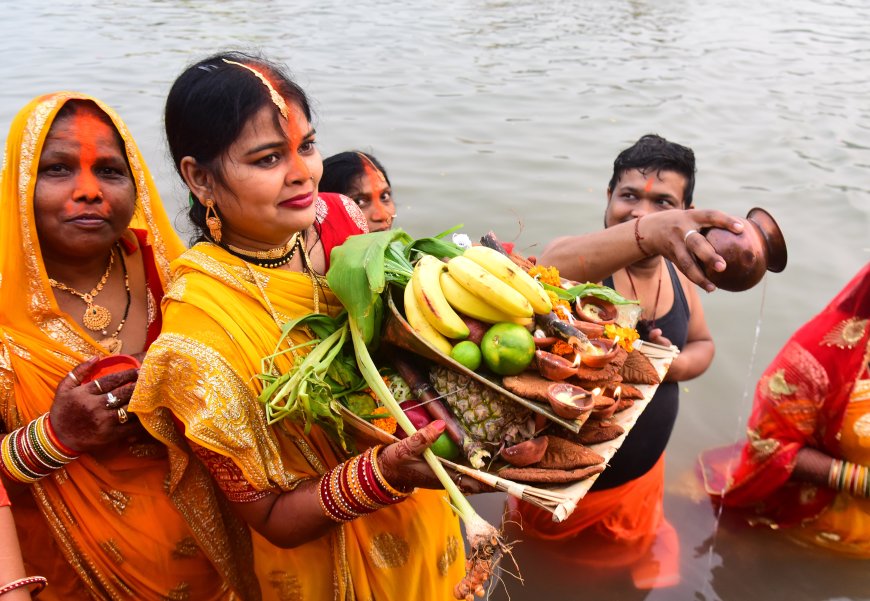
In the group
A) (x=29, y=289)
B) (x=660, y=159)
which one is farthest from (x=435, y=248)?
(x=660, y=159)

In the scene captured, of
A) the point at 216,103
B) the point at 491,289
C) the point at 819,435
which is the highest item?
the point at 216,103

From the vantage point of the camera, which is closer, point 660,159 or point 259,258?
point 259,258

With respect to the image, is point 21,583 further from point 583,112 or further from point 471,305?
point 583,112

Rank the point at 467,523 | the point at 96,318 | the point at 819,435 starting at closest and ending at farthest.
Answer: the point at 467,523 < the point at 96,318 < the point at 819,435

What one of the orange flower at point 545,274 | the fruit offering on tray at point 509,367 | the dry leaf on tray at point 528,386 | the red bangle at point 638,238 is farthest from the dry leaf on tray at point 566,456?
the red bangle at point 638,238

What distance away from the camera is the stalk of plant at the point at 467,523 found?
157 centimetres

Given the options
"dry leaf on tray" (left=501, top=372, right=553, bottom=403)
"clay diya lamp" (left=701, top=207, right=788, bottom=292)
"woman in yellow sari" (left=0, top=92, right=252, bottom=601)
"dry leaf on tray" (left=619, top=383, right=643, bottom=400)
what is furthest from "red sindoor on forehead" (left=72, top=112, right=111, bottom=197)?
"clay diya lamp" (left=701, top=207, right=788, bottom=292)

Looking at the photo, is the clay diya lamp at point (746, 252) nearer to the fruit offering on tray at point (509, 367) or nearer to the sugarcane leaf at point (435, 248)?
the fruit offering on tray at point (509, 367)

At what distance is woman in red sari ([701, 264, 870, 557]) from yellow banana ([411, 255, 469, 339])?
216 cm

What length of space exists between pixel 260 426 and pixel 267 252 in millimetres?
464

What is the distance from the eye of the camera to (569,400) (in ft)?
5.34

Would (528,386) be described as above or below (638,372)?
above

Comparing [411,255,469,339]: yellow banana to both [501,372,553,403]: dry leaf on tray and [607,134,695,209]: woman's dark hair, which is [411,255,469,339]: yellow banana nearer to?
[501,372,553,403]: dry leaf on tray

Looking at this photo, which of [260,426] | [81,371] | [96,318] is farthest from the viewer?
[96,318]
